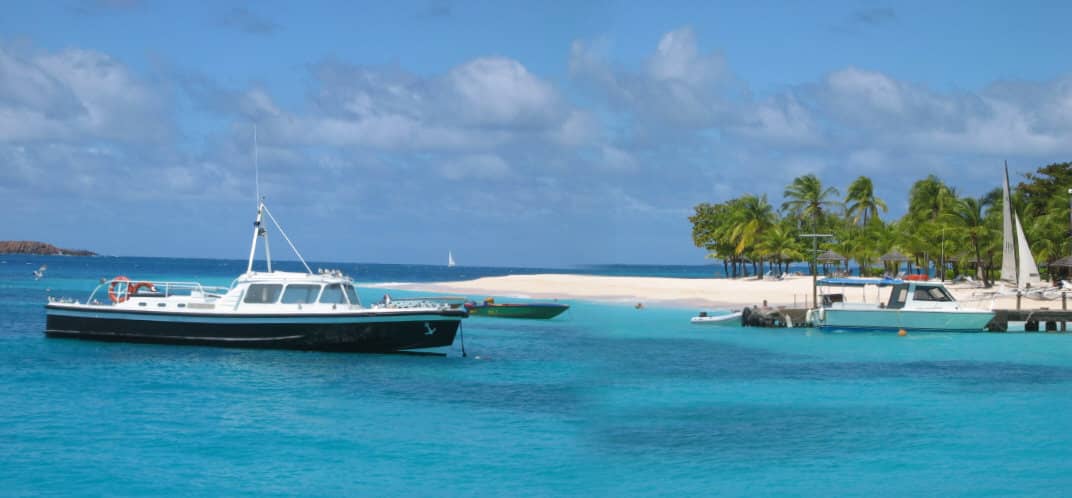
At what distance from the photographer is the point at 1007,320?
47.0m

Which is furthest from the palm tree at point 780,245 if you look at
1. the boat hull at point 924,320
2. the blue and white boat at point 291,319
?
the blue and white boat at point 291,319

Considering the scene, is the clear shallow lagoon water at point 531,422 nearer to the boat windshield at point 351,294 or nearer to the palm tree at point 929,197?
the boat windshield at point 351,294

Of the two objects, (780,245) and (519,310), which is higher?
(780,245)

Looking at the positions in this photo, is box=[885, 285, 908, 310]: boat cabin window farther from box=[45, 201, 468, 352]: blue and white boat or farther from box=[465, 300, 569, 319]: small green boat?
box=[45, 201, 468, 352]: blue and white boat

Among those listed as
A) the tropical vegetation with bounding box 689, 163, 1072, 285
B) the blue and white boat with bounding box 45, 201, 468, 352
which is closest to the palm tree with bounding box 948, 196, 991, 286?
the tropical vegetation with bounding box 689, 163, 1072, 285

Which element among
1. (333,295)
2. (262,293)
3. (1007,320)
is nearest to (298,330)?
(333,295)

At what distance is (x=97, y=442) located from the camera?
759 inches

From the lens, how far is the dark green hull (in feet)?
179

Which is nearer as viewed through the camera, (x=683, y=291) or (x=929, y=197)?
(x=683, y=291)

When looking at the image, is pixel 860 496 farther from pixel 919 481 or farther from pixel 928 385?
pixel 928 385

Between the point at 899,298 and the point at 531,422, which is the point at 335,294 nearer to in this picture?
the point at 531,422

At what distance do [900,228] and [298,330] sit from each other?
225ft

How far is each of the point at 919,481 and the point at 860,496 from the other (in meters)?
1.65

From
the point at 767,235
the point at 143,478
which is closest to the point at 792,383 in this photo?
the point at 143,478
